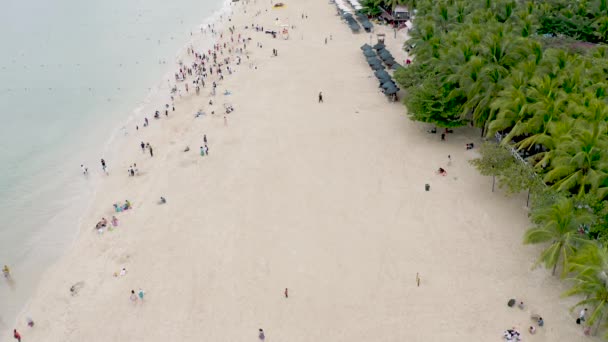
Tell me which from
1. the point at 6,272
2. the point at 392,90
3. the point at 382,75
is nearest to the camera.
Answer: the point at 6,272

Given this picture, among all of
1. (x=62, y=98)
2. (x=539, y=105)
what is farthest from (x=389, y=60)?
(x=62, y=98)

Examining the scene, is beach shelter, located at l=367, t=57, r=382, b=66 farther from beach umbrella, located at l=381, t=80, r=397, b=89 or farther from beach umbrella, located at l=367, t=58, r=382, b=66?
beach umbrella, located at l=381, t=80, r=397, b=89

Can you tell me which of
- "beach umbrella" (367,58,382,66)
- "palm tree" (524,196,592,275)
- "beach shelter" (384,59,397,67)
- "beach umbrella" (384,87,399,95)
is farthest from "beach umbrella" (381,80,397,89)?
"palm tree" (524,196,592,275)

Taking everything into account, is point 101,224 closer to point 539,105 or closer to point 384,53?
point 539,105

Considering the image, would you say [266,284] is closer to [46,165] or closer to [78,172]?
[78,172]

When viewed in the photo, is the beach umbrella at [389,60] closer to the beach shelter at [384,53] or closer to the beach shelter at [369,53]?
the beach shelter at [384,53]

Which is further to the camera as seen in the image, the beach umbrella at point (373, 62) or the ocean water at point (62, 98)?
the beach umbrella at point (373, 62)

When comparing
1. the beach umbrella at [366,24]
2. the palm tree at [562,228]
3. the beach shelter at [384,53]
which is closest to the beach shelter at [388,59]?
A: the beach shelter at [384,53]
